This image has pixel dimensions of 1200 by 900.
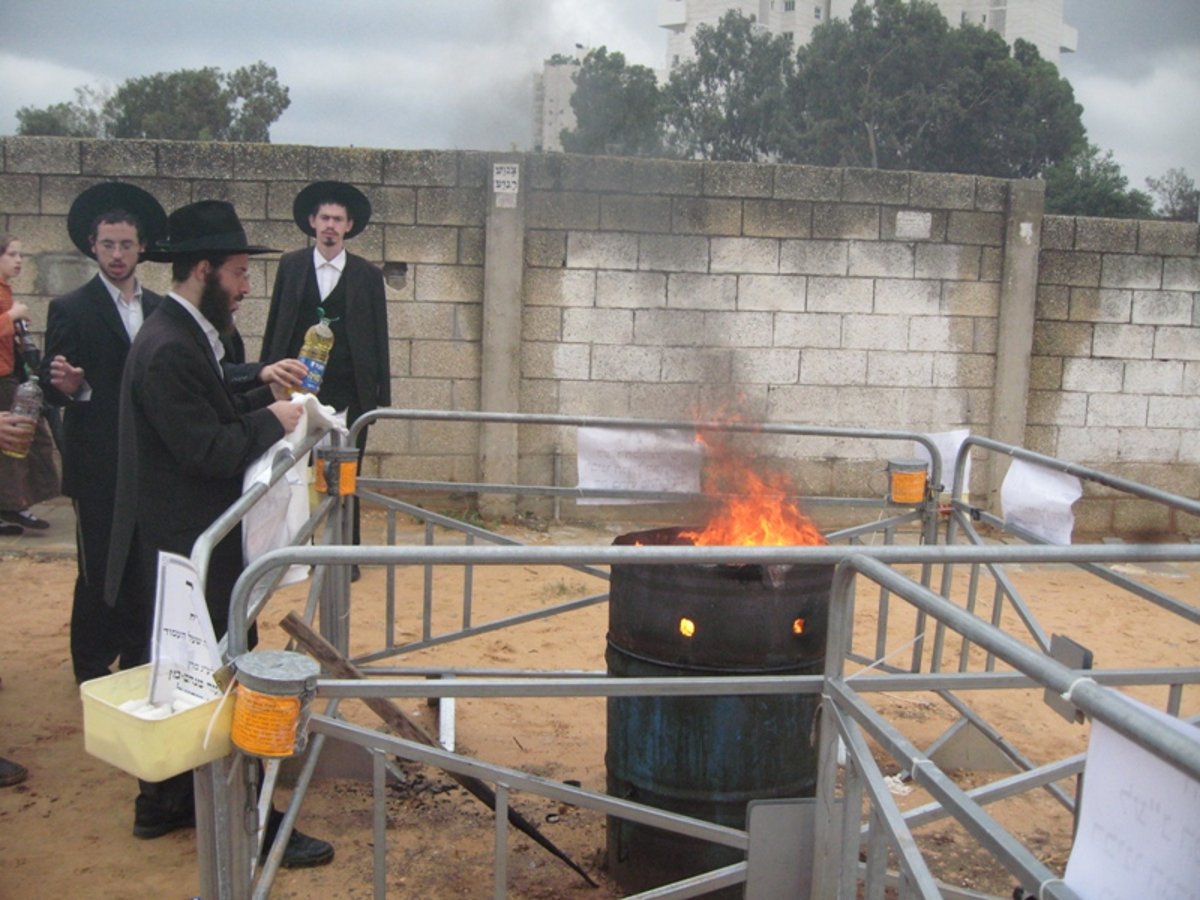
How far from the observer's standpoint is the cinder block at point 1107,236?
29.0ft

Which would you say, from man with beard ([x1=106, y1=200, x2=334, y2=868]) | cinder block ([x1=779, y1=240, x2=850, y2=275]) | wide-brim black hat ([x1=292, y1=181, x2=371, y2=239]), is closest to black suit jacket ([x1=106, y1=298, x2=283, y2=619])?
man with beard ([x1=106, y1=200, x2=334, y2=868])

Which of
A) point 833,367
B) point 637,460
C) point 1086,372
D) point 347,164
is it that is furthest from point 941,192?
point 637,460

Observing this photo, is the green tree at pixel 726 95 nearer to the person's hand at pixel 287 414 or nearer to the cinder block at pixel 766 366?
the cinder block at pixel 766 366

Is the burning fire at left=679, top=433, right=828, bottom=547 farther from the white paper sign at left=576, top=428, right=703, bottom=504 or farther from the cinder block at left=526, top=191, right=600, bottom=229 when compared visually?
the cinder block at left=526, top=191, right=600, bottom=229

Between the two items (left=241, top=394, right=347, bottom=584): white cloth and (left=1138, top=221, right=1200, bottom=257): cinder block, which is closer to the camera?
(left=241, top=394, right=347, bottom=584): white cloth

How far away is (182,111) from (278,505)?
4165cm

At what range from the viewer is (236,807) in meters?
2.41

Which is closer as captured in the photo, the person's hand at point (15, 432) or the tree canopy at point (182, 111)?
the person's hand at point (15, 432)

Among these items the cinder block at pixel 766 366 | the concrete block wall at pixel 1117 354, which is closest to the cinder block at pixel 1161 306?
the concrete block wall at pixel 1117 354

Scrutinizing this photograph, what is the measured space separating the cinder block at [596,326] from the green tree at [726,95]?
2371 millimetres

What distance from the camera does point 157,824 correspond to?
3.92m

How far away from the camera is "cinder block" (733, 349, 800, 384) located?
8703 millimetres

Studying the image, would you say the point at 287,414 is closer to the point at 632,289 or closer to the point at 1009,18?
the point at 632,289

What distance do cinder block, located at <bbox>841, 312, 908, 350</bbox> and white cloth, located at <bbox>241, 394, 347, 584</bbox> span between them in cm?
575
